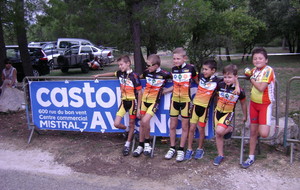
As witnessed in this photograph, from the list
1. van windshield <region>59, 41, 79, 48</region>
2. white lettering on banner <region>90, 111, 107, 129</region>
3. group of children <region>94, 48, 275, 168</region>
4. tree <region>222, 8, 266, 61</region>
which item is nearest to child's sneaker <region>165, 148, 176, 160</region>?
group of children <region>94, 48, 275, 168</region>

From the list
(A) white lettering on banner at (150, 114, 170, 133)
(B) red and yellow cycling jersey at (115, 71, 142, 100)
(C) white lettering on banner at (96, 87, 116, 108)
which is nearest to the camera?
(B) red and yellow cycling jersey at (115, 71, 142, 100)

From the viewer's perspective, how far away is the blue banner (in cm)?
502

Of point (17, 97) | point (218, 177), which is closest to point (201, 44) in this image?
point (17, 97)

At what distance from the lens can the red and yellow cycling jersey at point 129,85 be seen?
4.80m

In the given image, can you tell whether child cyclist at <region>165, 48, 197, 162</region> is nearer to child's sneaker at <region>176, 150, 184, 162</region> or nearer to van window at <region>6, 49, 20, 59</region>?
child's sneaker at <region>176, 150, 184, 162</region>

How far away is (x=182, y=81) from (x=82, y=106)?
79.2 inches

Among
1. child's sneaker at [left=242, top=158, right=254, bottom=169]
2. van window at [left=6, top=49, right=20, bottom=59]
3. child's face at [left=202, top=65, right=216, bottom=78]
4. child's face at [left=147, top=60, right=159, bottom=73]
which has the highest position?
van window at [left=6, top=49, right=20, bottom=59]

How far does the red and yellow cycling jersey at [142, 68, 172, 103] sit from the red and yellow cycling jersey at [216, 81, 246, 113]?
859 millimetres

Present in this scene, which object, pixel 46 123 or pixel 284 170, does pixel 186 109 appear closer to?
pixel 284 170

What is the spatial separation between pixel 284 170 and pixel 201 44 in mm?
11020

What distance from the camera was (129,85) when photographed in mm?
4828

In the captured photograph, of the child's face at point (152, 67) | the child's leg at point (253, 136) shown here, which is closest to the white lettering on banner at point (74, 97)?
the child's face at point (152, 67)

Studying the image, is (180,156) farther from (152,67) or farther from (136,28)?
(136,28)

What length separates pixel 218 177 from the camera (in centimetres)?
403
